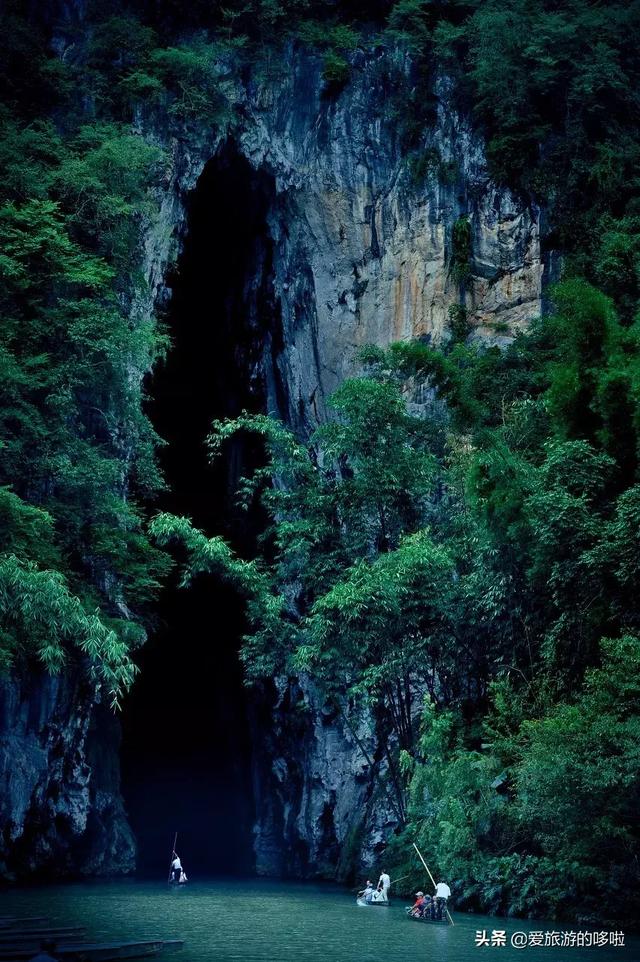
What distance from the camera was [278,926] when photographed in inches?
511

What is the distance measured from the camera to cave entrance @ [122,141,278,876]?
27.9 m

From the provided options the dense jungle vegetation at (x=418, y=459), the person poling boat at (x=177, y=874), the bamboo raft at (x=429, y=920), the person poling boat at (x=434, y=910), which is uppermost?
the dense jungle vegetation at (x=418, y=459)

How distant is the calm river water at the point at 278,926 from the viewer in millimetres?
10234

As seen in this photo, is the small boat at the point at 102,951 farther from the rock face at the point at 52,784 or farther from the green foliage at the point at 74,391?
the rock face at the point at 52,784

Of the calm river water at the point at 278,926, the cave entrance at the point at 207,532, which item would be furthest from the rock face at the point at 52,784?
the cave entrance at the point at 207,532

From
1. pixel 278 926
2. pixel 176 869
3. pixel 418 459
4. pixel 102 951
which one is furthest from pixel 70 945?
pixel 418 459

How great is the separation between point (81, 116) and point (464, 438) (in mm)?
11969

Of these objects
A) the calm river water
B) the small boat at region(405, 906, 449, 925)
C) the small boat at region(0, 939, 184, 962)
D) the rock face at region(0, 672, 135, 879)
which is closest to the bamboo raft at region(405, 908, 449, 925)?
the small boat at region(405, 906, 449, 925)

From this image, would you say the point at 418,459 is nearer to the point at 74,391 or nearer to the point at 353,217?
the point at 74,391

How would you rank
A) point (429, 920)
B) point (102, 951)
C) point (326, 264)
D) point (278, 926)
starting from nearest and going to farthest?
1. point (102, 951)
2. point (278, 926)
3. point (429, 920)
4. point (326, 264)

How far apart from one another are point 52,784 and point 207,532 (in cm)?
1101

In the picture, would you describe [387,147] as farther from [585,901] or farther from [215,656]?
[585,901]

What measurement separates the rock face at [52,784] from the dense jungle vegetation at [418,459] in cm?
120

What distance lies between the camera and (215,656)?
31250mm
